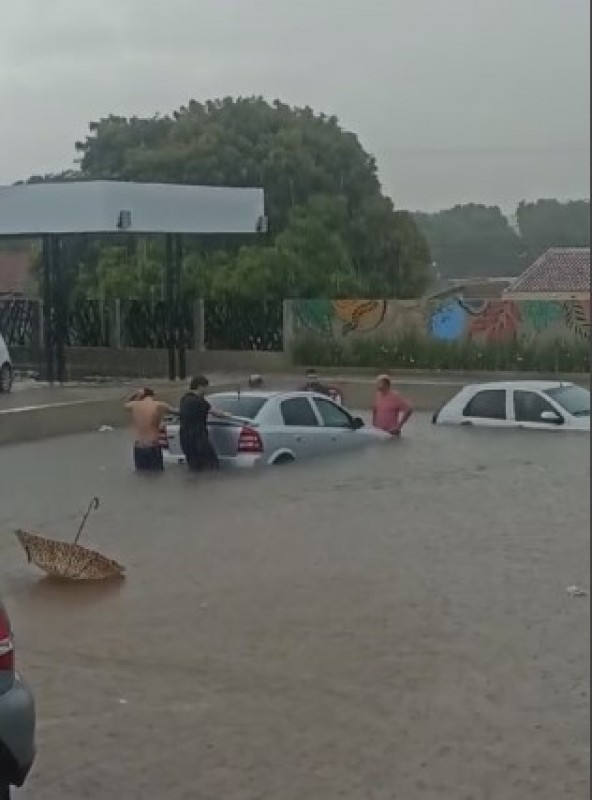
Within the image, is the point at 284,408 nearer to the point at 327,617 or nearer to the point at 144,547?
the point at 144,547

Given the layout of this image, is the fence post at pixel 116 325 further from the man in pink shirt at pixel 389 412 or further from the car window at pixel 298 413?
the car window at pixel 298 413

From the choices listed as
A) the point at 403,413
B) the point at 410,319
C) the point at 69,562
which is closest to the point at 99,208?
the point at 410,319

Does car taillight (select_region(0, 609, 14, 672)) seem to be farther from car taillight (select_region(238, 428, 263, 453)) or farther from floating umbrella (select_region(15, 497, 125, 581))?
car taillight (select_region(238, 428, 263, 453))

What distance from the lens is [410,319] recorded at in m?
32.5

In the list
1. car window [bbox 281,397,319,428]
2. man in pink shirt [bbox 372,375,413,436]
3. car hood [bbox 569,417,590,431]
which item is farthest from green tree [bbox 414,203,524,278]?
man in pink shirt [bbox 372,375,413,436]

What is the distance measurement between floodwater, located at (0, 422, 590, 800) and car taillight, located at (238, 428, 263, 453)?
1.10 meters

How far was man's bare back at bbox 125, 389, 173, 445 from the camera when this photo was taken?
53.1 feet

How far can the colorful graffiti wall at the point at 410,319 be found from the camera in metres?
29.9

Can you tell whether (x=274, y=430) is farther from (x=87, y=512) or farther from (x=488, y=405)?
(x=87, y=512)

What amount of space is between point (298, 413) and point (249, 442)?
969 millimetres

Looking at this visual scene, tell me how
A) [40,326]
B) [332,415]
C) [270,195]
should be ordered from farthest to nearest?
1. [270,195]
2. [40,326]
3. [332,415]

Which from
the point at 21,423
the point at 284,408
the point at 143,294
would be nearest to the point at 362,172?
the point at 143,294

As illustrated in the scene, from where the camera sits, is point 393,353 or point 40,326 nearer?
point 393,353

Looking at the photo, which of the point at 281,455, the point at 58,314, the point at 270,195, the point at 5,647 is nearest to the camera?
the point at 5,647
